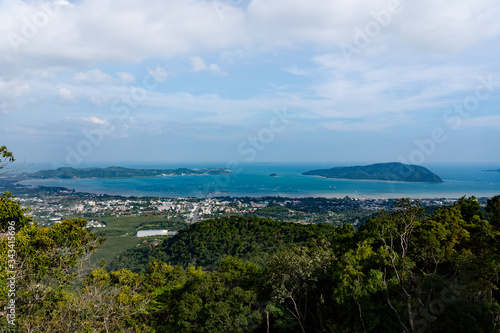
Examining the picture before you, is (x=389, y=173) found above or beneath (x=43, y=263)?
above

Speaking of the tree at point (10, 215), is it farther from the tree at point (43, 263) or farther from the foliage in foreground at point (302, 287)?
the tree at point (43, 263)

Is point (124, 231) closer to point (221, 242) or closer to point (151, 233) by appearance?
point (151, 233)

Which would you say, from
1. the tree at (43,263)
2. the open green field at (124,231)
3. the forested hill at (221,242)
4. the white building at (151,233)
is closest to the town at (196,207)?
the open green field at (124,231)

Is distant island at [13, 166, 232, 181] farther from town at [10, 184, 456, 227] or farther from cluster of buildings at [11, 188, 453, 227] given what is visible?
cluster of buildings at [11, 188, 453, 227]

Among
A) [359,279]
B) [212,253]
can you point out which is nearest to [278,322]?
[359,279]

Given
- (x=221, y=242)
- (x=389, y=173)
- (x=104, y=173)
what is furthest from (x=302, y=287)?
(x=104, y=173)

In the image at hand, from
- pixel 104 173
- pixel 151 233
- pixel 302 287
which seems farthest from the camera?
pixel 104 173

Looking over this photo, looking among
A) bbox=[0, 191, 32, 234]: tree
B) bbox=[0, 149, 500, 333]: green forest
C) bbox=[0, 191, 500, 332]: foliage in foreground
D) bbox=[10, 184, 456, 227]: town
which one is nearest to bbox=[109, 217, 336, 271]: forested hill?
bbox=[0, 149, 500, 333]: green forest
